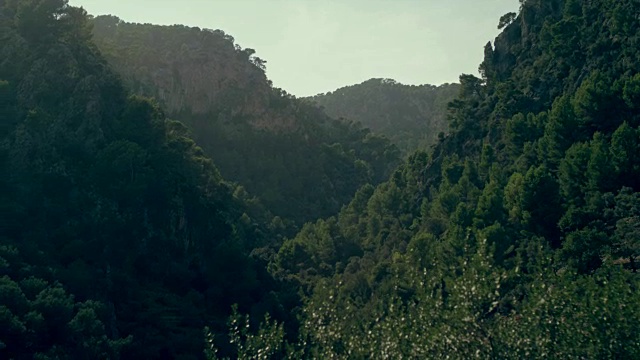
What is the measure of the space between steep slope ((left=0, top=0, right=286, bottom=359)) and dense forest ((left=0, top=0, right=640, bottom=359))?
0.71 feet

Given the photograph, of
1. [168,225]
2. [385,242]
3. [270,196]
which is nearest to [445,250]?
[385,242]

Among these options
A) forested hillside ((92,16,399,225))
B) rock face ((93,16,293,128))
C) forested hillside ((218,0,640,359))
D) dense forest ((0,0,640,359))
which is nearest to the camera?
forested hillside ((218,0,640,359))

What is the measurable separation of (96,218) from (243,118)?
79.4 meters

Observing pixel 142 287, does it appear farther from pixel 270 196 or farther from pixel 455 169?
pixel 270 196

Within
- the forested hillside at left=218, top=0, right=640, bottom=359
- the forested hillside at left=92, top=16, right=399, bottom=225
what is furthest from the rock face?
the forested hillside at left=218, top=0, right=640, bottom=359

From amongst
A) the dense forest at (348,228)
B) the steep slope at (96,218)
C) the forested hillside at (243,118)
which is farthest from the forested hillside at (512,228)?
the forested hillside at (243,118)

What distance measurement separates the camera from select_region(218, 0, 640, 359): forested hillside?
107 feet

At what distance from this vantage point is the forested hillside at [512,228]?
107 ft

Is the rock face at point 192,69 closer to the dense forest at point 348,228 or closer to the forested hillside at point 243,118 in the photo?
the forested hillside at point 243,118

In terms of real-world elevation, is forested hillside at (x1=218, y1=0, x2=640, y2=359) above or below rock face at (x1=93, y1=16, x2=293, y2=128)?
below

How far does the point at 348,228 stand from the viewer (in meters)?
105

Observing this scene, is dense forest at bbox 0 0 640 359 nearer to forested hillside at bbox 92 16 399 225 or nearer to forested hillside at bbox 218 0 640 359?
forested hillside at bbox 218 0 640 359

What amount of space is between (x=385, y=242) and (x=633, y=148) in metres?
35.9

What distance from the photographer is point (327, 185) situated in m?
143
